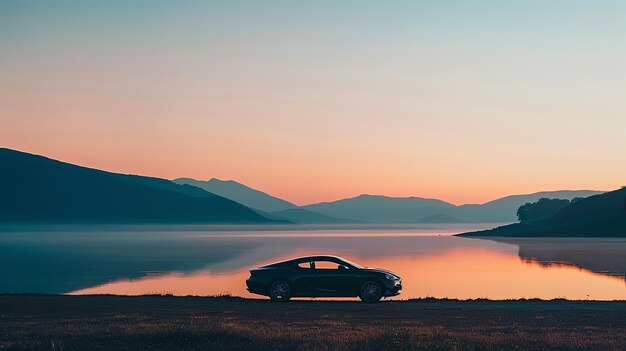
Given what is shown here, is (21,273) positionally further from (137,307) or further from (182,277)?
(137,307)

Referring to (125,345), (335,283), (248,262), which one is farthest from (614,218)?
(125,345)

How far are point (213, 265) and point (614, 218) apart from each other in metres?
145

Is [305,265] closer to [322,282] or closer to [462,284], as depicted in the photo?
[322,282]

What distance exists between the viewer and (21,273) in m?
→ 56.2

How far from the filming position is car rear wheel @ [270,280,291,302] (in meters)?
30.8

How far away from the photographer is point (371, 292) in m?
30.4

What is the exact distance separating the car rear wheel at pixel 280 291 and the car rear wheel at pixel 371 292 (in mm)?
2689

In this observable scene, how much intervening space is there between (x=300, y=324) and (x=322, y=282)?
839cm

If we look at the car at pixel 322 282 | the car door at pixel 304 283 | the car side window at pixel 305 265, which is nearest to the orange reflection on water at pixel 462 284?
the car side window at pixel 305 265

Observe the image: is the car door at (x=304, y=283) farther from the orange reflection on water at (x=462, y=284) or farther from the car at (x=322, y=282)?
the orange reflection on water at (x=462, y=284)

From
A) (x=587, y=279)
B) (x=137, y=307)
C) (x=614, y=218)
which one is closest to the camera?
(x=137, y=307)

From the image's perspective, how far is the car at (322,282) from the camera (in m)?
30.5

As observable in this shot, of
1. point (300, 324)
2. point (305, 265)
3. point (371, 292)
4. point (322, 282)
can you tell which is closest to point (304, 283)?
point (322, 282)

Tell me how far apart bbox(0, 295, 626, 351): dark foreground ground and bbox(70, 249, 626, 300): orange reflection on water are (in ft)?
29.1
